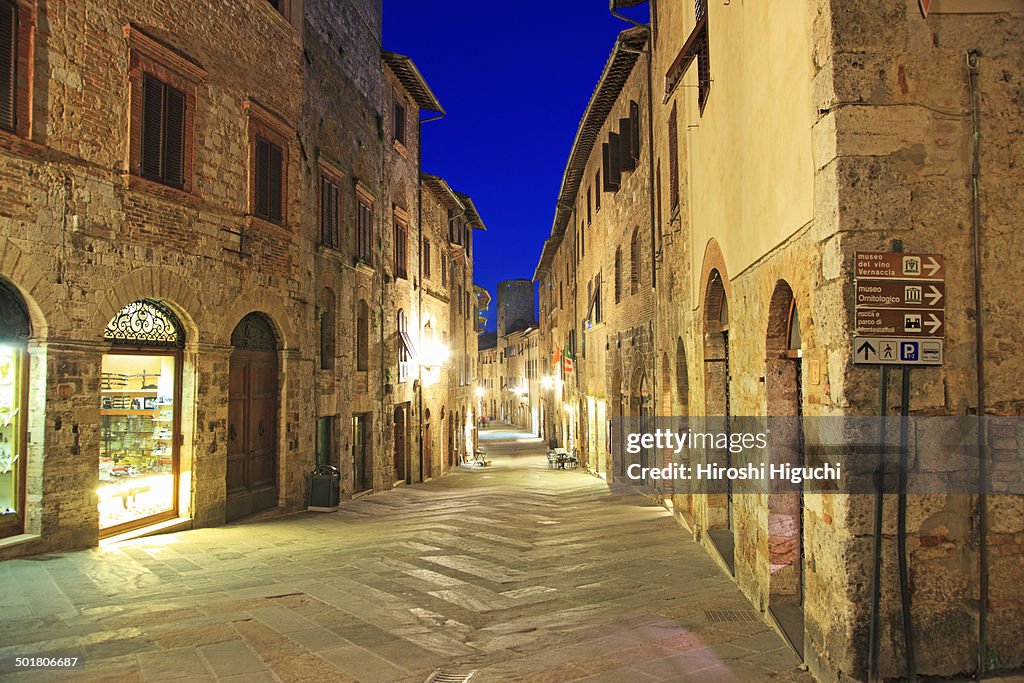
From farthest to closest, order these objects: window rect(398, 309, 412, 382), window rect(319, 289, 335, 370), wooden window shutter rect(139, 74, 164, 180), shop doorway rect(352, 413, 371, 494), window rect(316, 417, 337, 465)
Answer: window rect(398, 309, 412, 382)
shop doorway rect(352, 413, 371, 494)
window rect(319, 289, 335, 370)
window rect(316, 417, 337, 465)
wooden window shutter rect(139, 74, 164, 180)

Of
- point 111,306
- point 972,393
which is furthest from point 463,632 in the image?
point 111,306

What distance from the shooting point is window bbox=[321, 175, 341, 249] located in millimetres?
13773

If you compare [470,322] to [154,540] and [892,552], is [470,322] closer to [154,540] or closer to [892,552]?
[154,540]

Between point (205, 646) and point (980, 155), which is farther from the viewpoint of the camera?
point (205, 646)

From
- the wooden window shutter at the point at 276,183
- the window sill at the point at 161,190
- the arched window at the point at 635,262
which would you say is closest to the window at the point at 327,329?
the wooden window shutter at the point at 276,183

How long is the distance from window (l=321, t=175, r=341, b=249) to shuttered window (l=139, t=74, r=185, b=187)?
4.10 meters

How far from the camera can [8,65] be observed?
7.18 metres

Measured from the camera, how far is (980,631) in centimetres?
404

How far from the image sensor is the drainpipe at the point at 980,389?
13.3ft

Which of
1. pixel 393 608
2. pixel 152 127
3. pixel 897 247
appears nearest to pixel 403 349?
pixel 152 127

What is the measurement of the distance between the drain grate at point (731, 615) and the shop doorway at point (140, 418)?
7001 millimetres

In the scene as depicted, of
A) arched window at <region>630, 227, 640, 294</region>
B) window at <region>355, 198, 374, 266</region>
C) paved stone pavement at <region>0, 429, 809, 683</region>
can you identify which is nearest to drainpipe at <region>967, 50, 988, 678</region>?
paved stone pavement at <region>0, 429, 809, 683</region>

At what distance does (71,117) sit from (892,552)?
889 cm

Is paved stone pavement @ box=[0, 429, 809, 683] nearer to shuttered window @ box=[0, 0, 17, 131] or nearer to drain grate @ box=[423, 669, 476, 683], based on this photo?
drain grate @ box=[423, 669, 476, 683]
